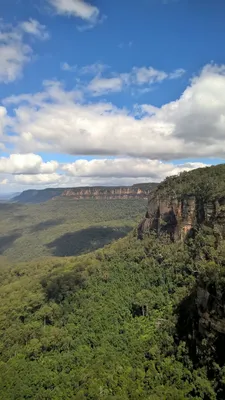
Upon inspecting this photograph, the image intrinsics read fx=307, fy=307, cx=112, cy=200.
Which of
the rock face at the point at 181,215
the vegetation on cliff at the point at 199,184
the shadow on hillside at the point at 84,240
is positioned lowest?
the shadow on hillside at the point at 84,240

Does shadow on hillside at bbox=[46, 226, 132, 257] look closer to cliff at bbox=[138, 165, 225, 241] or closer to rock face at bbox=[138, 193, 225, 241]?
rock face at bbox=[138, 193, 225, 241]

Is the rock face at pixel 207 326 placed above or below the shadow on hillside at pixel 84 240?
above

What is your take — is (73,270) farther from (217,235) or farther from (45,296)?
(217,235)

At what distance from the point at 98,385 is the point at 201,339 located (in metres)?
14.8

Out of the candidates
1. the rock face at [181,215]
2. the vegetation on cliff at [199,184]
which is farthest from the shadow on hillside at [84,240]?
the vegetation on cliff at [199,184]

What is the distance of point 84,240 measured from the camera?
591 ft

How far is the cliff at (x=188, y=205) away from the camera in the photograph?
62116 millimetres

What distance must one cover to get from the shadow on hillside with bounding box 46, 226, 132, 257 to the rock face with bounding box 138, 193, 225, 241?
85.2 meters

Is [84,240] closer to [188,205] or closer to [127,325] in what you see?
[188,205]

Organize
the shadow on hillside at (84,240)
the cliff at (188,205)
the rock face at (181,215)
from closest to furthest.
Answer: the rock face at (181,215) < the cliff at (188,205) < the shadow on hillside at (84,240)

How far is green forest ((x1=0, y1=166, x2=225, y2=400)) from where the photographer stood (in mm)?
38625

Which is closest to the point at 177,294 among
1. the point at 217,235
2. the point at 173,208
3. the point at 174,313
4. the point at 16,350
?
the point at 174,313

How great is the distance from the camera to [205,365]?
38.5 metres

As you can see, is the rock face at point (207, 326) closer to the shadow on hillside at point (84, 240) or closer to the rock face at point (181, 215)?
the rock face at point (181, 215)
